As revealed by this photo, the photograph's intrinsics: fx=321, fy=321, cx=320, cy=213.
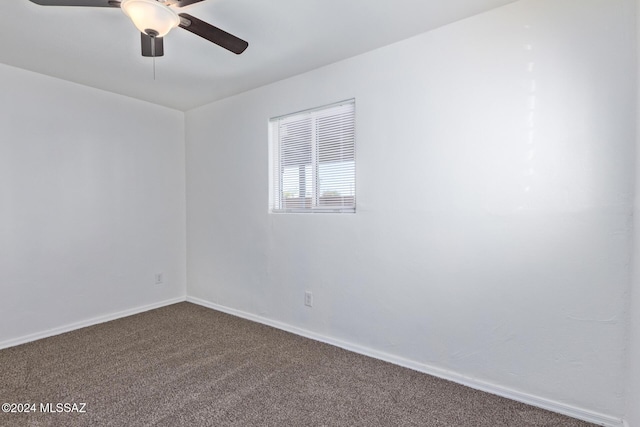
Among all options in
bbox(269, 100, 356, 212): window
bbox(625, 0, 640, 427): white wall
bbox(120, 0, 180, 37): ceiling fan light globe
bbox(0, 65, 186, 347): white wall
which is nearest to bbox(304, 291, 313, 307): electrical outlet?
bbox(269, 100, 356, 212): window

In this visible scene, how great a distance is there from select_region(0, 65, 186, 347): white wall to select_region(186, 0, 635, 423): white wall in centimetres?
174

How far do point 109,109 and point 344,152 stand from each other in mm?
2460

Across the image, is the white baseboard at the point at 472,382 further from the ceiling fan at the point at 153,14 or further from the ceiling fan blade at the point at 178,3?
the ceiling fan blade at the point at 178,3

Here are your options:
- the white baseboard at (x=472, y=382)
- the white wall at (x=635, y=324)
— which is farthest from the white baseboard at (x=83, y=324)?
the white wall at (x=635, y=324)

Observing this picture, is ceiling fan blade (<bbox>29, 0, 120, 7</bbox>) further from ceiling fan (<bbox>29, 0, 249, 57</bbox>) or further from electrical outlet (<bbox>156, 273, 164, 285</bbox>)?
electrical outlet (<bbox>156, 273, 164, 285</bbox>)

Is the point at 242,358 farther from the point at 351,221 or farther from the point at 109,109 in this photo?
the point at 109,109

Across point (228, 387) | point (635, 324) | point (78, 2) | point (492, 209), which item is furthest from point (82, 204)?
point (635, 324)

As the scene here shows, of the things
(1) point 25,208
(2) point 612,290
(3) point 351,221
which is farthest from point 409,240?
(1) point 25,208

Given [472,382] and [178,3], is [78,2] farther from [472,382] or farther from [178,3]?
[472,382]

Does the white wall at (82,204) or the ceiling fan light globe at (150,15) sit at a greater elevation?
the ceiling fan light globe at (150,15)

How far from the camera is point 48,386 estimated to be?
202 cm

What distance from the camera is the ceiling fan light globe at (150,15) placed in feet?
4.65

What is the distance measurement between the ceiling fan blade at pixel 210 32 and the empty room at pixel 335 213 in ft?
0.04

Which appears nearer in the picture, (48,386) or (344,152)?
(48,386)
